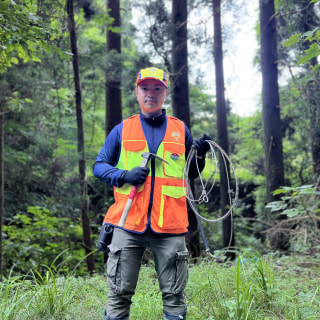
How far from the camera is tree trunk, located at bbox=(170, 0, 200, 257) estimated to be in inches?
276

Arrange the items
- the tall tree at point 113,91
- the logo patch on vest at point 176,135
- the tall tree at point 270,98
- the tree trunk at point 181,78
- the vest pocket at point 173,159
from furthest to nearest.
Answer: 1. the tall tree at point 113,91
2. the tall tree at point 270,98
3. the tree trunk at point 181,78
4. the logo patch on vest at point 176,135
5. the vest pocket at point 173,159

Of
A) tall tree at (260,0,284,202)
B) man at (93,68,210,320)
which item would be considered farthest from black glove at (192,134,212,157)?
tall tree at (260,0,284,202)

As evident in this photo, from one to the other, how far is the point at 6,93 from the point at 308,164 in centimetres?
856

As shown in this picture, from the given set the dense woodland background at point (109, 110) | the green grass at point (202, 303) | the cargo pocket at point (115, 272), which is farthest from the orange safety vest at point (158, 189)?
the dense woodland background at point (109, 110)

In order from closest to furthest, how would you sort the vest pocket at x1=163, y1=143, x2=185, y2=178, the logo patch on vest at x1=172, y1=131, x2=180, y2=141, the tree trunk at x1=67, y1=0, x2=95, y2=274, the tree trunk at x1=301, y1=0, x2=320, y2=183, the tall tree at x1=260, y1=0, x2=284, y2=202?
the vest pocket at x1=163, y1=143, x2=185, y2=178, the logo patch on vest at x1=172, y1=131, x2=180, y2=141, the tree trunk at x1=67, y1=0, x2=95, y2=274, the tree trunk at x1=301, y1=0, x2=320, y2=183, the tall tree at x1=260, y1=0, x2=284, y2=202

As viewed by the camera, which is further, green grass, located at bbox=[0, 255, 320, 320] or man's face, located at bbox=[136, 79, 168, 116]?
man's face, located at bbox=[136, 79, 168, 116]

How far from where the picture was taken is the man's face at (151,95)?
2.79 metres

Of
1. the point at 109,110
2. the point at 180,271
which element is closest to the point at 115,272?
the point at 180,271

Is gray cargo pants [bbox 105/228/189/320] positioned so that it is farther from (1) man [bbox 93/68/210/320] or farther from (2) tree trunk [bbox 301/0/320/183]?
(2) tree trunk [bbox 301/0/320/183]

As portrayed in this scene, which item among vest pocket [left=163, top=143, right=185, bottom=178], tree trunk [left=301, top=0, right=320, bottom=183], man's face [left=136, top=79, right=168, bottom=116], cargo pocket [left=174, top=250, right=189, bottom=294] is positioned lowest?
cargo pocket [left=174, top=250, right=189, bottom=294]

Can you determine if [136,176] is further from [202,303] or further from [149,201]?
[202,303]

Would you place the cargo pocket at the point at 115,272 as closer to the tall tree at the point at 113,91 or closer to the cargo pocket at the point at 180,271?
the cargo pocket at the point at 180,271

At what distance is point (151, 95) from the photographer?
280 centimetres

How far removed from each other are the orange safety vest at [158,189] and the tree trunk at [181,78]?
14.2ft
